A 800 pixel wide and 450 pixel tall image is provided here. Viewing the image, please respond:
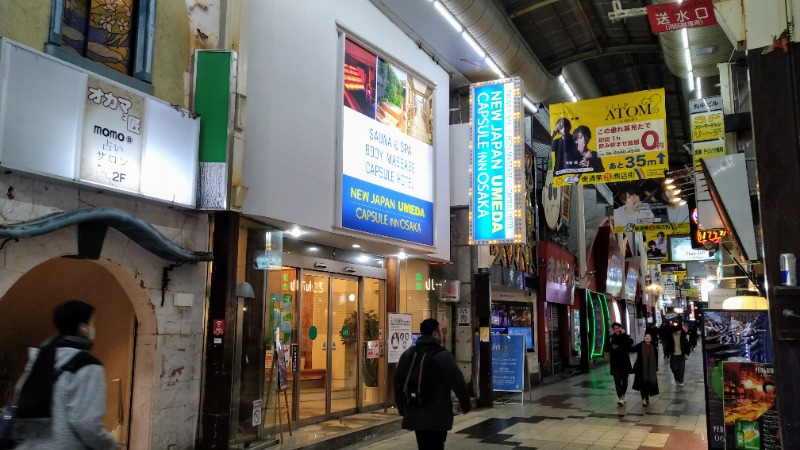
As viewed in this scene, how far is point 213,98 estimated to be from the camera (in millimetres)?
8273

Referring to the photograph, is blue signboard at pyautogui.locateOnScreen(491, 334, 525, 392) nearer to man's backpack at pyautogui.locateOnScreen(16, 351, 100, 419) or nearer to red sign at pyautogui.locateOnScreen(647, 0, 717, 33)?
red sign at pyautogui.locateOnScreen(647, 0, 717, 33)

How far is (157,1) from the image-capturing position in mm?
7797

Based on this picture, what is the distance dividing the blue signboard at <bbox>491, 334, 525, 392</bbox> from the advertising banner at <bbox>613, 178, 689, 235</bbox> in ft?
19.4

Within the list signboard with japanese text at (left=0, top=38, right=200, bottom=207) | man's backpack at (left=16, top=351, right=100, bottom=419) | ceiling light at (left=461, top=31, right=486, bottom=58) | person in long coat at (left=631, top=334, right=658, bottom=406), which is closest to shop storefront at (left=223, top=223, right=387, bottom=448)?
signboard with japanese text at (left=0, top=38, right=200, bottom=207)

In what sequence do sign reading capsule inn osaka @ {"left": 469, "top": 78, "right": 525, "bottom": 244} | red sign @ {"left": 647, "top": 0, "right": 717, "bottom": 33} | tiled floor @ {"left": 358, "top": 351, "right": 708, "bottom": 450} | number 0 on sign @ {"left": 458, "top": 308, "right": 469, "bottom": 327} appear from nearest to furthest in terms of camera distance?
red sign @ {"left": 647, "top": 0, "right": 717, "bottom": 33} → tiled floor @ {"left": 358, "top": 351, "right": 708, "bottom": 450} → sign reading capsule inn osaka @ {"left": 469, "top": 78, "right": 525, "bottom": 244} → number 0 on sign @ {"left": 458, "top": 308, "right": 469, "bottom": 327}

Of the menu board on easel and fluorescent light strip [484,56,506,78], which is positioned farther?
fluorescent light strip [484,56,506,78]

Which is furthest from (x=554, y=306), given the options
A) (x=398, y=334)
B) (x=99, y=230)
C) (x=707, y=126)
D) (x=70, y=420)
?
(x=70, y=420)

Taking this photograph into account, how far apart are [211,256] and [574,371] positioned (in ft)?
61.4

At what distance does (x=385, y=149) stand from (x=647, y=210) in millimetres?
12702

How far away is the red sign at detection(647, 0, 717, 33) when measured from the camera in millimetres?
8875

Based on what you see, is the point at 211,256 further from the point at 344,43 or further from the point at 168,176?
the point at 344,43

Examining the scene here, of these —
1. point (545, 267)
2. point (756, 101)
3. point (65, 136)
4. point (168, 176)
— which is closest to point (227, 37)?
point (168, 176)

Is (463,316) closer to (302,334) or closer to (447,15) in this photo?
(302,334)

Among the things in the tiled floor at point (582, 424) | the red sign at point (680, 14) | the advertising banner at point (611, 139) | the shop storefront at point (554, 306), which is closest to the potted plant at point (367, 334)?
the tiled floor at point (582, 424)
